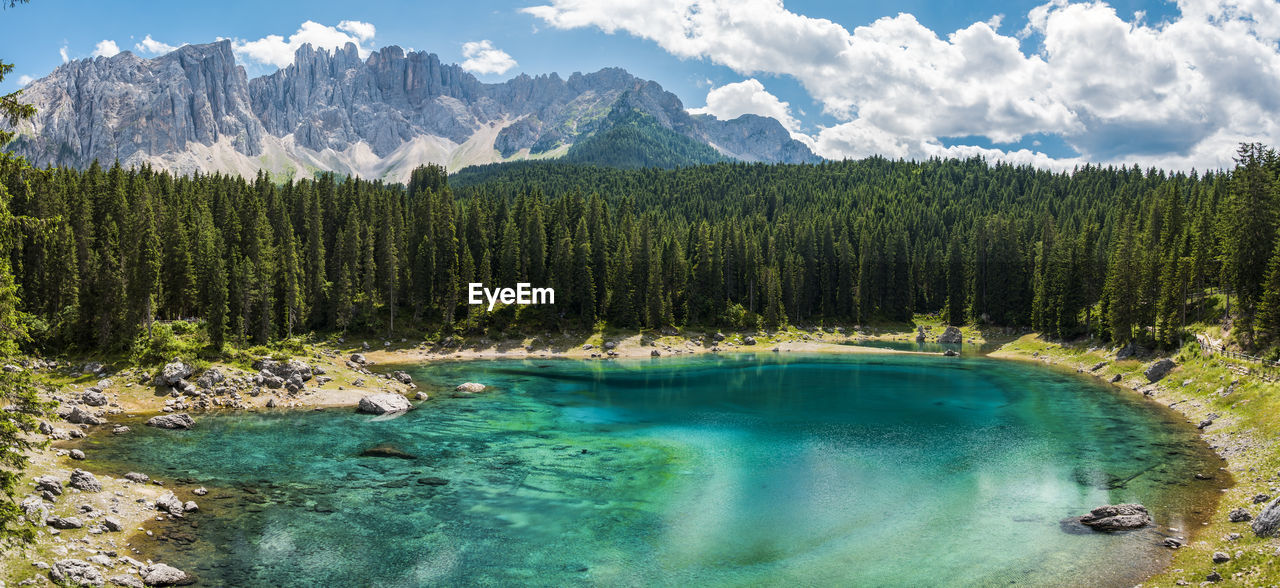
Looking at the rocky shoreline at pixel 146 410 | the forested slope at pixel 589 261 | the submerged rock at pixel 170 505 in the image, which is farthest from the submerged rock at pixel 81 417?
the submerged rock at pixel 170 505

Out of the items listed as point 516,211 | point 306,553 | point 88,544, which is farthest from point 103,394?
point 516,211

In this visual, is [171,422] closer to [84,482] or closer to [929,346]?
[84,482]

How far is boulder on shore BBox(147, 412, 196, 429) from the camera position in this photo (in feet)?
158

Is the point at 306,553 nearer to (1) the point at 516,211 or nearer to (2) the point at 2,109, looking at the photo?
(2) the point at 2,109

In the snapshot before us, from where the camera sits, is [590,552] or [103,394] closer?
[590,552]

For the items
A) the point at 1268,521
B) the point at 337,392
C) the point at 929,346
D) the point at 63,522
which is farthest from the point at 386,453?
the point at 929,346

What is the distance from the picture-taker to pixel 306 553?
2794 cm

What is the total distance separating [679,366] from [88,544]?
248ft

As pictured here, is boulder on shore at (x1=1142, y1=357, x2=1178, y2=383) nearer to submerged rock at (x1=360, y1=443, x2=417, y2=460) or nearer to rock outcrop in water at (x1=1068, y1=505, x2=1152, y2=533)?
rock outcrop in water at (x1=1068, y1=505, x2=1152, y2=533)

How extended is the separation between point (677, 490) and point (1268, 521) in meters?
26.3

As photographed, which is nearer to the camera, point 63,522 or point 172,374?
point 63,522

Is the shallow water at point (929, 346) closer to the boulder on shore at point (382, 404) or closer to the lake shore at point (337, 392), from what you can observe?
the lake shore at point (337, 392)

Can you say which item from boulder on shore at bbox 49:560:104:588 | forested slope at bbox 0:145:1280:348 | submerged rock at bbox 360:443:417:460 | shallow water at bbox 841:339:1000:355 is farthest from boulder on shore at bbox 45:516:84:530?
shallow water at bbox 841:339:1000:355

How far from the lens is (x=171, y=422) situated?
48562mm
